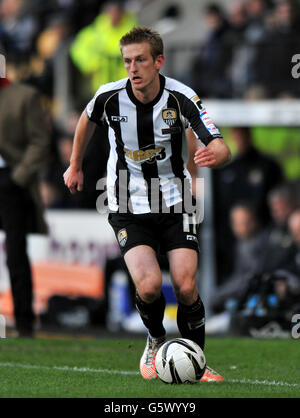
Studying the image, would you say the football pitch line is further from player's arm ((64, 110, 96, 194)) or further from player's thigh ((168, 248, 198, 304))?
player's arm ((64, 110, 96, 194))

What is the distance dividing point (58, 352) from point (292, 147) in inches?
199

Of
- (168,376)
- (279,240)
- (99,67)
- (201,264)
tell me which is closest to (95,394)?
(168,376)

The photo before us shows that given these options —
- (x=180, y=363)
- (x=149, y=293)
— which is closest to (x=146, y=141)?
(x=149, y=293)

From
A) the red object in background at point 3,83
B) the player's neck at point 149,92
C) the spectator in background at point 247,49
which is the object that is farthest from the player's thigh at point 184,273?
the spectator in background at point 247,49

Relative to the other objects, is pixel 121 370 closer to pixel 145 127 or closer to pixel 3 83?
pixel 145 127

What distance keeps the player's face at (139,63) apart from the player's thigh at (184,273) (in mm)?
1136

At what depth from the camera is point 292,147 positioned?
41.7 ft

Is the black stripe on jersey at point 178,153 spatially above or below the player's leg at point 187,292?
above

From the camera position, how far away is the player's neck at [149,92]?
687cm

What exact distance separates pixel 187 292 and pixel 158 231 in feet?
1.76

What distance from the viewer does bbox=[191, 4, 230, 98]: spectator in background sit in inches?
523

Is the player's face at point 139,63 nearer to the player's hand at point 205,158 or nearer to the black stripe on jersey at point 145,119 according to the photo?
the black stripe on jersey at point 145,119

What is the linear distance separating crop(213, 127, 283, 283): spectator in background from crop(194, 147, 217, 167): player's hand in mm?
6056

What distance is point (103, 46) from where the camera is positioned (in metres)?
15.6
